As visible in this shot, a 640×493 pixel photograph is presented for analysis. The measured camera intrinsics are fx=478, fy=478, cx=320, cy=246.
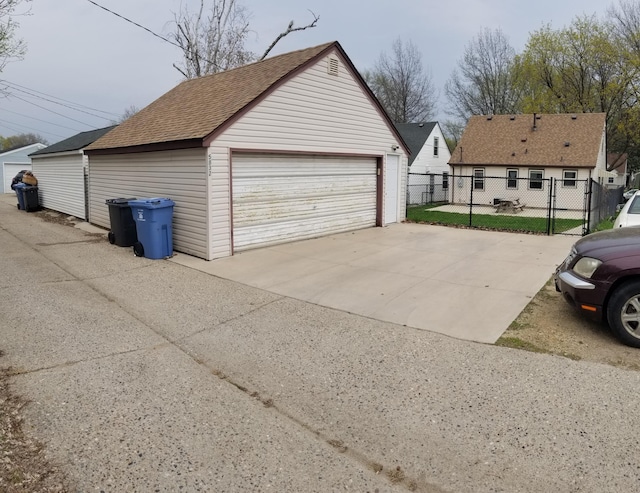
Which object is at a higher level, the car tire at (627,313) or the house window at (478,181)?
the house window at (478,181)

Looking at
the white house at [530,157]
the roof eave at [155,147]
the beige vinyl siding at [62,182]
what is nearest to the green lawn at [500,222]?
the white house at [530,157]

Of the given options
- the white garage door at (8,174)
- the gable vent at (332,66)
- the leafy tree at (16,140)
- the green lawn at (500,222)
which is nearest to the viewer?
the gable vent at (332,66)

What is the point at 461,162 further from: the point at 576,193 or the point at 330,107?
the point at 330,107

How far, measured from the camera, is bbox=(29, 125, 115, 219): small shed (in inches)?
634

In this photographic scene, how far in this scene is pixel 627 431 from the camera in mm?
3439

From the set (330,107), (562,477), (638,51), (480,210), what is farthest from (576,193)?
(562,477)

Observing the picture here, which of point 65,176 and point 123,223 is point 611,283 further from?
point 65,176

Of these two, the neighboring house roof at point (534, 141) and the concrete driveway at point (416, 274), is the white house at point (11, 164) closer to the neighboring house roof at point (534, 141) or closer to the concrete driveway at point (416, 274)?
the neighboring house roof at point (534, 141)

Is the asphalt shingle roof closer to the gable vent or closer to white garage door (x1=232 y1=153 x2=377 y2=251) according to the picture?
the gable vent

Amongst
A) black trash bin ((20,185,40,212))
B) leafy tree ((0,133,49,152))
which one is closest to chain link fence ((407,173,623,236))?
black trash bin ((20,185,40,212))

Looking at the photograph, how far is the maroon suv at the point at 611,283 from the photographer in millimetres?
5016

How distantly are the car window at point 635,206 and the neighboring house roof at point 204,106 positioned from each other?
702 centimetres

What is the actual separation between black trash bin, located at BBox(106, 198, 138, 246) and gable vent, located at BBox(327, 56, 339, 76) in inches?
236

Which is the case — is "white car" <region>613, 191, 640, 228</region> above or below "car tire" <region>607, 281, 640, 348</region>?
above
